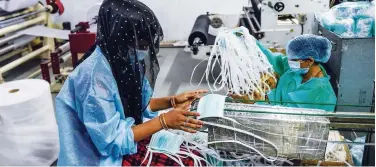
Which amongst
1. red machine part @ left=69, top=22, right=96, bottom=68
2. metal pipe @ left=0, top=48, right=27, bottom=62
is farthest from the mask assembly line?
metal pipe @ left=0, top=48, right=27, bottom=62

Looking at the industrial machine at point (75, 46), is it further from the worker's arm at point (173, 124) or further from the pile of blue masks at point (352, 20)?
the pile of blue masks at point (352, 20)

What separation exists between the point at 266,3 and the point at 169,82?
4.65 ft

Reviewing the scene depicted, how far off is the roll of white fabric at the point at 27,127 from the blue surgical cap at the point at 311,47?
5.16 feet

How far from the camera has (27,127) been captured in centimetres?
189

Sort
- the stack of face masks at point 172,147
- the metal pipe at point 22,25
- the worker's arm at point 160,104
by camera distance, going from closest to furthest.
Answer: the stack of face masks at point 172,147 → the worker's arm at point 160,104 → the metal pipe at point 22,25

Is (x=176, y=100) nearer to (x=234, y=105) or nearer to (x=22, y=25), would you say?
(x=234, y=105)

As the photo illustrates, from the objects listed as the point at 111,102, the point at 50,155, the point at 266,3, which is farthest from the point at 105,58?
the point at 266,3

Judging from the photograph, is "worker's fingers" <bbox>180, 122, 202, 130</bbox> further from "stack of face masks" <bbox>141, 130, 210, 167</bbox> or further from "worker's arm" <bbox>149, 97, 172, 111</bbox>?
"worker's arm" <bbox>149, 97, 172, 111</bbox>

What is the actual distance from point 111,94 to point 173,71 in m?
2.72

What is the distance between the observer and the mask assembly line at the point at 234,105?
3.22 ft

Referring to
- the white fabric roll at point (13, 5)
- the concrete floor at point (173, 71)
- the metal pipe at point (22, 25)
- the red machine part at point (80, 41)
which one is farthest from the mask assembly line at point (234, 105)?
the white fabric roll at point (13, 5)

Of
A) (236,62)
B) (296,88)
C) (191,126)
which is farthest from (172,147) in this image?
(296,88)

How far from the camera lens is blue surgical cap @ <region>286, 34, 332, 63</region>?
5.92 ft

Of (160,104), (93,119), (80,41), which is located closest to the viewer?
(93,119)
